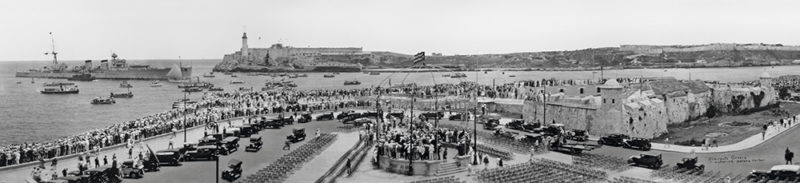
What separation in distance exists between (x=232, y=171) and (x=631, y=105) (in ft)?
89.9

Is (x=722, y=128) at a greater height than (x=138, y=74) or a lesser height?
lesser

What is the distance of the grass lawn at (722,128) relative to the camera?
41.8 meters

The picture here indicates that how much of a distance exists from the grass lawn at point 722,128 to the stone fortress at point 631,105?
82 centimetres

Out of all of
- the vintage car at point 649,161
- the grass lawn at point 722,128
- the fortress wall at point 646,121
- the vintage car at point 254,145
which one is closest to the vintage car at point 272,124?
the vintage car at point 254,145

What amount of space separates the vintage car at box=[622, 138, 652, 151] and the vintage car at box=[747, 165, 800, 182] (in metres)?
7.47

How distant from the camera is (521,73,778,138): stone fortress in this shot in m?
41.3

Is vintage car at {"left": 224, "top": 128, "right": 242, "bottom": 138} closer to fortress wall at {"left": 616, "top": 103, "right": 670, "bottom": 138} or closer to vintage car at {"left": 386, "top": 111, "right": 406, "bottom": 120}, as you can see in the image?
vintage car at {"left": 386, "top": 111, "right": 406, "bottom": 120}

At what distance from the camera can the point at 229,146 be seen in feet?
109

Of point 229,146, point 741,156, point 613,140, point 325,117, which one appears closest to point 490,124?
point 613,140

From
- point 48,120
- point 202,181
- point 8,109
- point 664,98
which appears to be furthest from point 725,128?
point 8,109

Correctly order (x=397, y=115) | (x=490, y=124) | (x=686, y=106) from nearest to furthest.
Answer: (x=490, y=124) → (x=397, y=115) → (x=686, y=106)

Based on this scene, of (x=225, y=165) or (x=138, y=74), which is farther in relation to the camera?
(x=138, y=74)

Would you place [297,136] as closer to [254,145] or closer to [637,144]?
[254,145]

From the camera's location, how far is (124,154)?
32.6m
